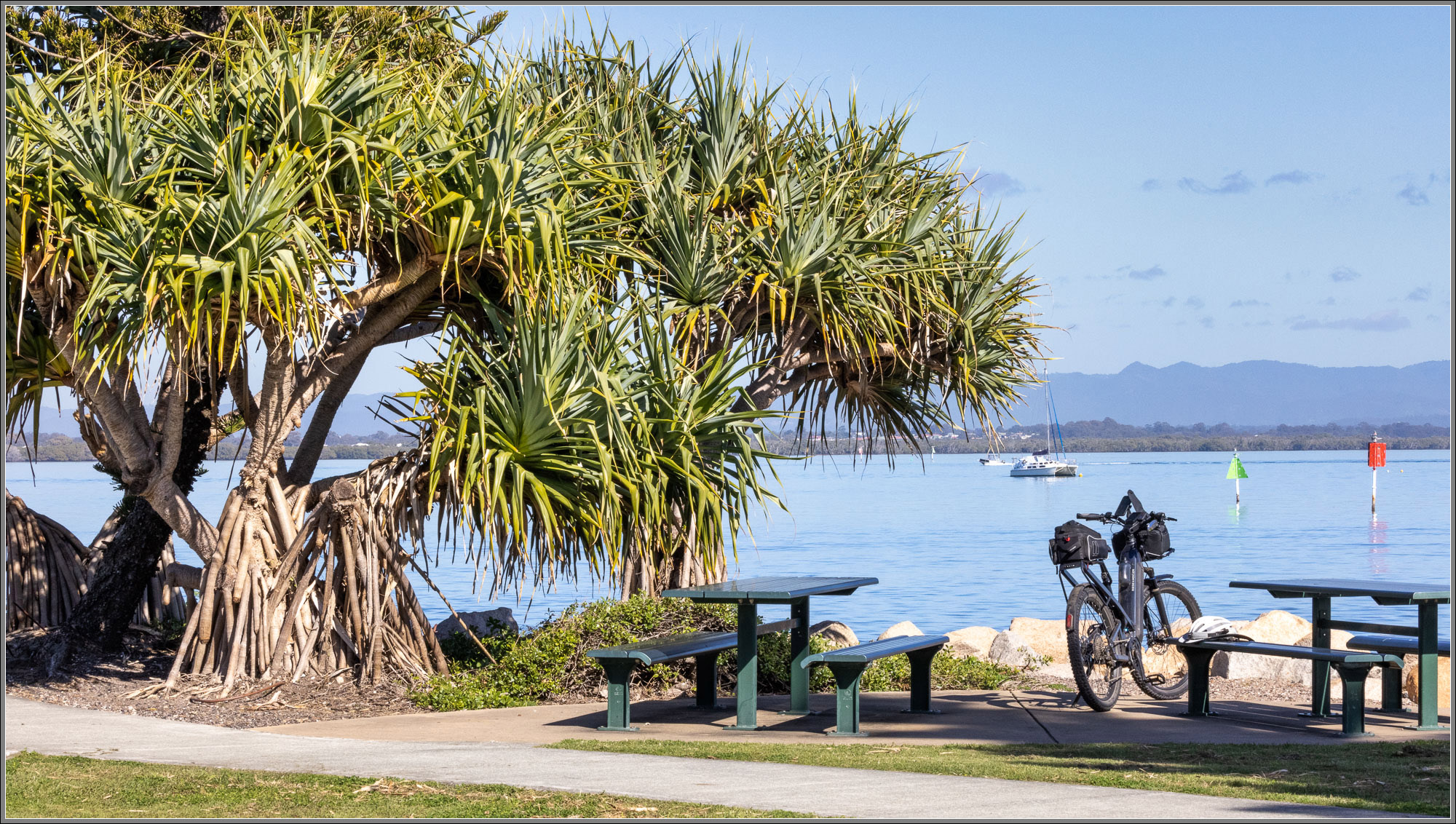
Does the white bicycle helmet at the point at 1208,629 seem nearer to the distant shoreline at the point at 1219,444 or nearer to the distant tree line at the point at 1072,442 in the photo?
the distant tree line at the point at 1072,442

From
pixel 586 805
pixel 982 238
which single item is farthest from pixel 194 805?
pixel 982 238

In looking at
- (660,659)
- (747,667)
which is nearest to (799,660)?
(747,667)

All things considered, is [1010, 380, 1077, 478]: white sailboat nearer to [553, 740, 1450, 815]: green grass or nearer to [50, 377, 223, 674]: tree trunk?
[50, 377, 223, 674]: tree trunk

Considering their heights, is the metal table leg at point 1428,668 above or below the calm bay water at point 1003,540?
above

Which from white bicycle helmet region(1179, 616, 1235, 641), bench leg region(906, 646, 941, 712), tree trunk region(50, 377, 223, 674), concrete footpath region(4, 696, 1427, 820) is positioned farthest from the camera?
tree trunk region(50, 377, 223, 674)

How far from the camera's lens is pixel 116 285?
7738mm

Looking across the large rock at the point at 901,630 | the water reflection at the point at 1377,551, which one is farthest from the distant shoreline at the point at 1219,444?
the large rock at the point at 901,630

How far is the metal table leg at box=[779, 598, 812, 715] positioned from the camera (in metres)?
8.10

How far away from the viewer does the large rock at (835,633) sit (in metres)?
10.8

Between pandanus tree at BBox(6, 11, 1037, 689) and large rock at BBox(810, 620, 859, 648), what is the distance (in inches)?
57.0

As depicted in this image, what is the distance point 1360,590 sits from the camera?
24.8 feet

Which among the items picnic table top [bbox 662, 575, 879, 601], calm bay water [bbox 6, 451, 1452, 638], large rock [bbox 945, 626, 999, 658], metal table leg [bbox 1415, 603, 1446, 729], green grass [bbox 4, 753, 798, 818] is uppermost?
picnic table top [bbox 662, 575, 879, 601]

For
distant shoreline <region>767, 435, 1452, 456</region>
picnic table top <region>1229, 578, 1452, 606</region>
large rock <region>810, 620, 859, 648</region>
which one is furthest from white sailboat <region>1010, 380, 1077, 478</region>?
picnic table top <region>1229, 578, 1452, 606</region>

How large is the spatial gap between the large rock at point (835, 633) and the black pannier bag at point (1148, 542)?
2883 millimetres
